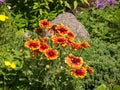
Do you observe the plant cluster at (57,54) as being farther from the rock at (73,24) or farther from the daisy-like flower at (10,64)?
the rock at (73,24)

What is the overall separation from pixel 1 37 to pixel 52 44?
3.94ft

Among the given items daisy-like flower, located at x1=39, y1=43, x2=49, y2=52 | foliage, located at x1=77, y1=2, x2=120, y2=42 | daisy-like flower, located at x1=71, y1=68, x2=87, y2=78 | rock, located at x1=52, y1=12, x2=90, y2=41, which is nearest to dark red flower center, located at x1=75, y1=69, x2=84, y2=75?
daisy-like flower, located at x1=71, y1=68, x2=87, y2=78

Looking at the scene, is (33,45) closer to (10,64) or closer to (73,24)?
(10,64)

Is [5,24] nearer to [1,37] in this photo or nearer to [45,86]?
[1,37]

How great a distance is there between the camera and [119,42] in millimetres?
5891

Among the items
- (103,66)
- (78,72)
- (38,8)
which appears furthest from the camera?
(38,8)

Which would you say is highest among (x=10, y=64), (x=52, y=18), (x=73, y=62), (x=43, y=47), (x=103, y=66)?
(x=43, y=47)

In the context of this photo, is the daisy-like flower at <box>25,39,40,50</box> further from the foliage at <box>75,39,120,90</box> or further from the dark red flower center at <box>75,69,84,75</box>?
the foliage at <box>75,39,120,90</box>

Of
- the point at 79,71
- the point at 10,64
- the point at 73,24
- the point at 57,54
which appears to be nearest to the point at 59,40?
the point at 57,54

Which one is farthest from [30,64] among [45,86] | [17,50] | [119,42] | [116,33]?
[116,33]

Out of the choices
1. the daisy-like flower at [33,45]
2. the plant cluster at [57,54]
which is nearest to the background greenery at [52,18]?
the plant cluster at [57,54]

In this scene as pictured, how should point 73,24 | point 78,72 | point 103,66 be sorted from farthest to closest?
point 73,24 → point 103,66 → point 78,72

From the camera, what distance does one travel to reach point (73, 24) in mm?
6395

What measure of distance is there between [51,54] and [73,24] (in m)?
2.37
